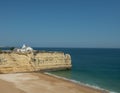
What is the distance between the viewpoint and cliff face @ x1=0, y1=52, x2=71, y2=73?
126 feet

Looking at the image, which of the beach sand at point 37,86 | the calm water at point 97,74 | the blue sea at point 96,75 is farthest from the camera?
the calm water at point 97,74

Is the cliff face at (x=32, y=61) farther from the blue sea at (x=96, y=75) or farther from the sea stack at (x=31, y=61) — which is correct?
the blue sea at (x=96, y=75)

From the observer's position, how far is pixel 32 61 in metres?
41.4

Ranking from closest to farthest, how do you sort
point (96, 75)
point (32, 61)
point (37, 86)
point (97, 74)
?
point (37, 86) < point (96, 75) < point (32, 61) < point (97, 74)

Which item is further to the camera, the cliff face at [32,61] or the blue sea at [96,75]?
the cliff face at [32,61]

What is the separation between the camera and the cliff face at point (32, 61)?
126ft

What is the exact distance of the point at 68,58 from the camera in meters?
46.1

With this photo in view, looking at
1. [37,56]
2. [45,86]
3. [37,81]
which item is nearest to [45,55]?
[37,56]

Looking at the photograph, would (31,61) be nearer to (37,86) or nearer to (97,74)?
(37,86)

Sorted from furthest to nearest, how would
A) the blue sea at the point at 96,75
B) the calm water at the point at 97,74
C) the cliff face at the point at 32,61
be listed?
the cliff face at the point at 32,61 < the calm water at the point at 97,74 < the blue sea at the point at 96,75

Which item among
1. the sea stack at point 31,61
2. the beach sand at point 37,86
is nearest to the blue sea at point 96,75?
the sea stack at point 31,61

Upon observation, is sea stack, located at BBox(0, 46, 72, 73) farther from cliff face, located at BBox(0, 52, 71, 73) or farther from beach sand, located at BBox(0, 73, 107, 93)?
beach sand, located at BBox(0, 73, 107, 93)

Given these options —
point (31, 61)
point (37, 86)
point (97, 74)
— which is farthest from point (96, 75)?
point (37, 86)

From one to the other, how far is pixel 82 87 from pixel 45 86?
16.5ft
